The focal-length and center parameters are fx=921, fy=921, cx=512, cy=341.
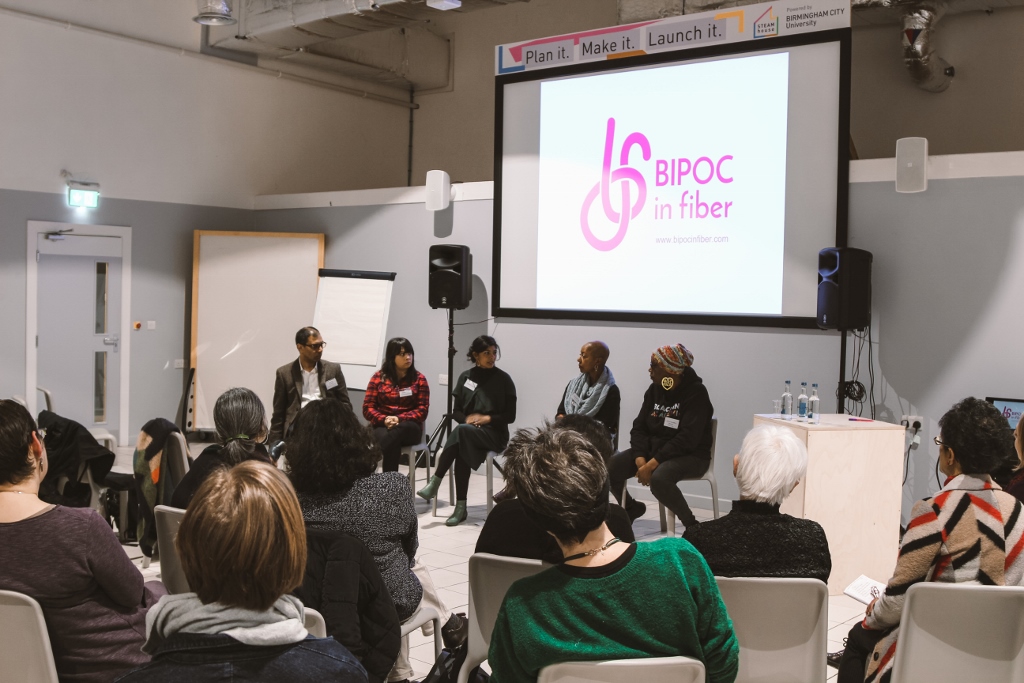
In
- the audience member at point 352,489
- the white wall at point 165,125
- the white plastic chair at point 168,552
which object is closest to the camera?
the audience member at point 352,489

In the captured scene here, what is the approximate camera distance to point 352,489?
2.46 metres

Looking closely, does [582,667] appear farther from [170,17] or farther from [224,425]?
[170,17]

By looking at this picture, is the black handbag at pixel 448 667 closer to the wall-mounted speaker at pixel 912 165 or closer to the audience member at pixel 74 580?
the audience member at pixel 74 580

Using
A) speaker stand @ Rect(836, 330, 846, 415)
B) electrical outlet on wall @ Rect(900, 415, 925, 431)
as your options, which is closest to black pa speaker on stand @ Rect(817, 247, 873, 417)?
speaker stand @ Rect(836, 330, 846, 415)

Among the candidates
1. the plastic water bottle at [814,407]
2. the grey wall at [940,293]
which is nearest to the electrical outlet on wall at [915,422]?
the grey wall at [940,293]

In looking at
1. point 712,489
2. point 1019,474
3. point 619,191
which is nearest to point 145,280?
point 619,191

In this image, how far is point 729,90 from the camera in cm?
624

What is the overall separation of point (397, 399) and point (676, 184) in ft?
8.03

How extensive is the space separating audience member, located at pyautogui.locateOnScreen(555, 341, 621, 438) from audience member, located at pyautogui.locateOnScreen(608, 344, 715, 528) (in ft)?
0.96

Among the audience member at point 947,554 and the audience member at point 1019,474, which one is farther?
the audience member at point 1019,474

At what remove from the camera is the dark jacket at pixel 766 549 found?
7.21ft

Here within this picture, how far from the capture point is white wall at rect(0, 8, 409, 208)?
24.9 feet

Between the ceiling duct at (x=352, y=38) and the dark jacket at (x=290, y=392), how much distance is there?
3099mm

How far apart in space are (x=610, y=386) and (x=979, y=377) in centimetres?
222
